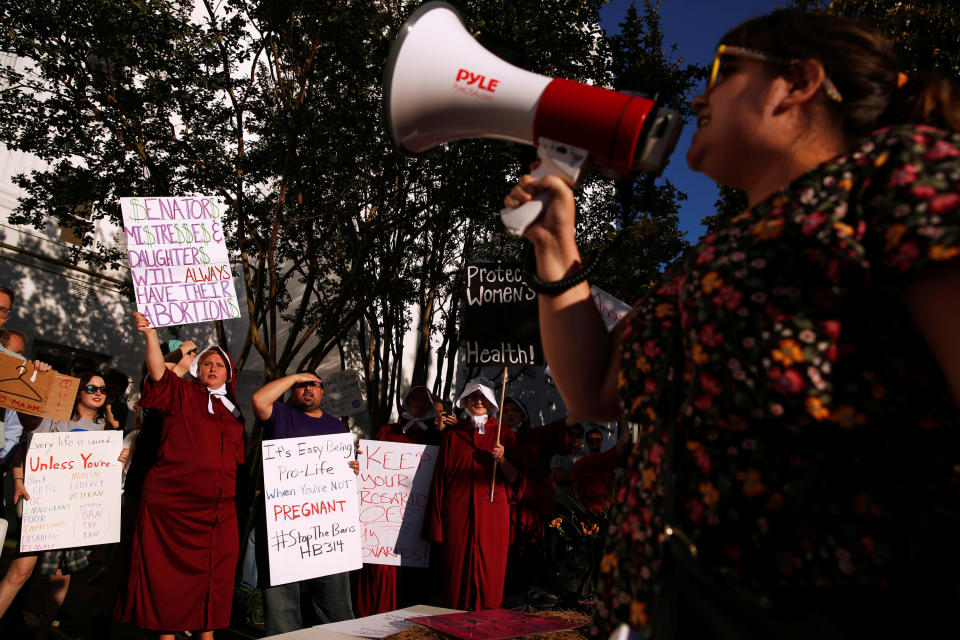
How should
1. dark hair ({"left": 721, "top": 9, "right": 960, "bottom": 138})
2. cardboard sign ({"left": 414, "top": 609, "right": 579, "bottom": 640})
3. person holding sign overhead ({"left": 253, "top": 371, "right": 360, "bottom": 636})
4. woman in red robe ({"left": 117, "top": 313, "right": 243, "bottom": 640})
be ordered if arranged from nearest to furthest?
dark hair ({"left": 721, "top": 9, "right": 960, "bottom": 138}) → cardboard sign ({"left": 414, "top": 609, "right": 579, "bottom": 640}) → woman in red robe ({"left": 117, "top": 313, "right": 243, "bottom": 640}) → person holding sign overhead ({"left": 253, "top": 371, "right": 360, "bottom": 636})

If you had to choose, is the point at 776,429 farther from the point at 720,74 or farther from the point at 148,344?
the point at 148,344

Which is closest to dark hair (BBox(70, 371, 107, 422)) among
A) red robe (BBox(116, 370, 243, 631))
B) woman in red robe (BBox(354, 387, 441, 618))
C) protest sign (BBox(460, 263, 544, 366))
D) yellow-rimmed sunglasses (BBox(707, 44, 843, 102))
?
red robe (BBox(116, 370, 243, 631))

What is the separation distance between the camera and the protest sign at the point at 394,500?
587 cm

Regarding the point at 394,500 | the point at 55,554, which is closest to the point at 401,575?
the point at 394,500

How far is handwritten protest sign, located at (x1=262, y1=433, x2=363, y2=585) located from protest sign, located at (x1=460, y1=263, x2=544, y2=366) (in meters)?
1.60

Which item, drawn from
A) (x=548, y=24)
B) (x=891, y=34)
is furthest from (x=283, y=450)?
(x=891, y=34)

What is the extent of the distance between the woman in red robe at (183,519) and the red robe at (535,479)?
99.2 inches

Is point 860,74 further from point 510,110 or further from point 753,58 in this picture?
point 510,110

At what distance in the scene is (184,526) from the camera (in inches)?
181

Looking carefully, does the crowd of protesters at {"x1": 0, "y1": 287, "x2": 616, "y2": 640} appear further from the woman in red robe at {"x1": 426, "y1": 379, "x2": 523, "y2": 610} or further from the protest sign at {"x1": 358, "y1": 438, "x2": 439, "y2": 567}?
the protest sign at {"x1": 358, "y1": 438, "x2": 439, "y2": 567}

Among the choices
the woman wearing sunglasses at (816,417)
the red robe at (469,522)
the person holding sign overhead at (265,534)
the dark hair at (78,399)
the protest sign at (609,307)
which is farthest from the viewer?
the protest sign at (609,307)

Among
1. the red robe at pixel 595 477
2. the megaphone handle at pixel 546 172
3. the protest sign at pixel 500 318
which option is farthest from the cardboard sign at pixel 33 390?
the megaphone handle at pixel 546 172

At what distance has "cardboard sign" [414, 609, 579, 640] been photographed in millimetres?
2023

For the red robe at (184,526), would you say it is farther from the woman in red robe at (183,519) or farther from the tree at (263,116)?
the tree at (263,116)
